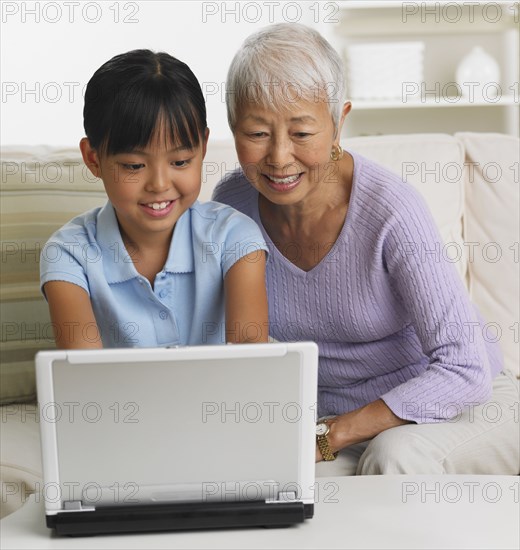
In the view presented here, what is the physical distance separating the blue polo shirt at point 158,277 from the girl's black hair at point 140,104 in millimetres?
167

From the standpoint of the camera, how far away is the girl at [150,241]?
58.0 inches

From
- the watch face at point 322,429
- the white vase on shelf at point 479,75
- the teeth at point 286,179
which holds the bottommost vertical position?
the watch face at point 322,429

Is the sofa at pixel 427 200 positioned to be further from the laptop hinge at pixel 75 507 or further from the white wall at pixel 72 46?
the white wall at pixel 72 46

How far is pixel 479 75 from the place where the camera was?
11.5 feet

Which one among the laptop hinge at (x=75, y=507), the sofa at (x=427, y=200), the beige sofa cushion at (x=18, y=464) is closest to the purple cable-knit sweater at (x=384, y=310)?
the sofa at (x=427, y=200)

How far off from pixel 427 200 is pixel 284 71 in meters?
0.62

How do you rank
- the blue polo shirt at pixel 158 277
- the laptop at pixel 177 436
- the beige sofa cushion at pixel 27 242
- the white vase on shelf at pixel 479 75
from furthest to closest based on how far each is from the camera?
1. the white vase on shelf at pixel 479 75
2. the beige sofa cushion at pixel 27 242
3. the blue polo shirt at pixel 158 277
4. the laptop at pixel 177 436

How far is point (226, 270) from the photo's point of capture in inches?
62.3

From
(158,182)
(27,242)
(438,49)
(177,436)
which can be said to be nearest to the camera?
(177,436)

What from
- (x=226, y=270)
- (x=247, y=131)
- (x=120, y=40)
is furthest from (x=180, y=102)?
(x=120, y=40)

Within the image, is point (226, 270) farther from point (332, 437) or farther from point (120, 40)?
point (120, 40)

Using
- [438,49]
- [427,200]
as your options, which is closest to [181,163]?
[427,200]

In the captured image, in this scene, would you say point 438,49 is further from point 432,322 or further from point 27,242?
point 432,322

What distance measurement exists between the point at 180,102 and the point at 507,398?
2.69 ft
